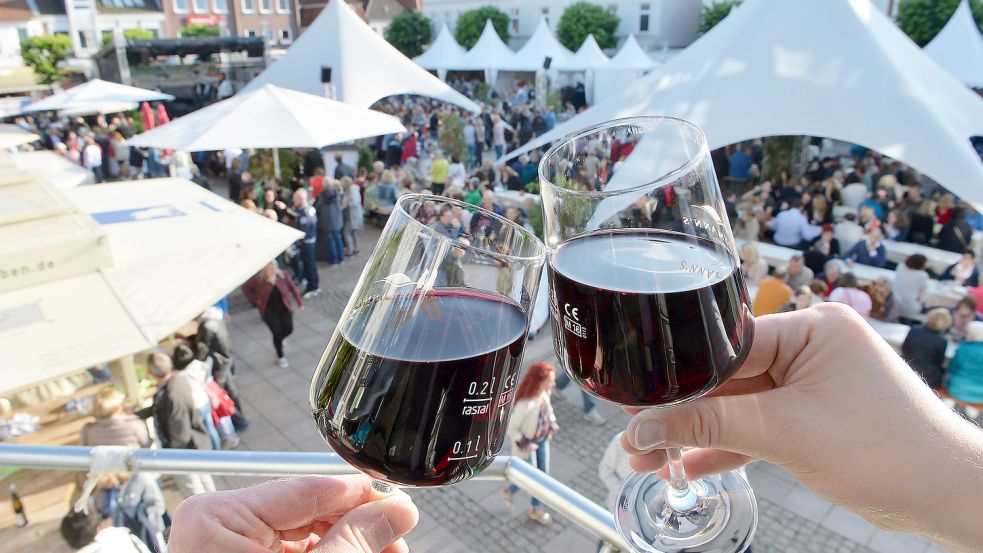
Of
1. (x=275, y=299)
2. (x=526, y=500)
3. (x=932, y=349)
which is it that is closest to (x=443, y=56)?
(x=275, y=299)

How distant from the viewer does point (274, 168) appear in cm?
1252

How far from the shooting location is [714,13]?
40094mm

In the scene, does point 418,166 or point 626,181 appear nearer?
point 626,181

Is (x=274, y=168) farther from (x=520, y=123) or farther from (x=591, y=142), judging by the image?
(x=591, y=142)

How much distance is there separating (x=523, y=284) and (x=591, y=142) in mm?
445

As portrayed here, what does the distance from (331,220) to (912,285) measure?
817 cm

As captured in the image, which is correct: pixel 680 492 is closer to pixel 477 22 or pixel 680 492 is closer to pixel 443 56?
pixel 443 56

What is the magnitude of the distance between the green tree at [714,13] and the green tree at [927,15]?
9848 millimetres

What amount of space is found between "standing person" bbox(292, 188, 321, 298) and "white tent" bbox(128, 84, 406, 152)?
84cm

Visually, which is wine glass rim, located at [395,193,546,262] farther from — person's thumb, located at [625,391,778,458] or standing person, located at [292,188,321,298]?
standing person, located at [292,188,321,298]

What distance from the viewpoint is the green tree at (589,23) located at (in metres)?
43.5

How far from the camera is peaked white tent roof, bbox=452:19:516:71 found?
2648cm

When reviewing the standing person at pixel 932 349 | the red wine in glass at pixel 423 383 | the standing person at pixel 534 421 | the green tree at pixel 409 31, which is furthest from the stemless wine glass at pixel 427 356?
the green tree at pixel 409 31

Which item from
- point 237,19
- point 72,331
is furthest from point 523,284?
point 237,19
